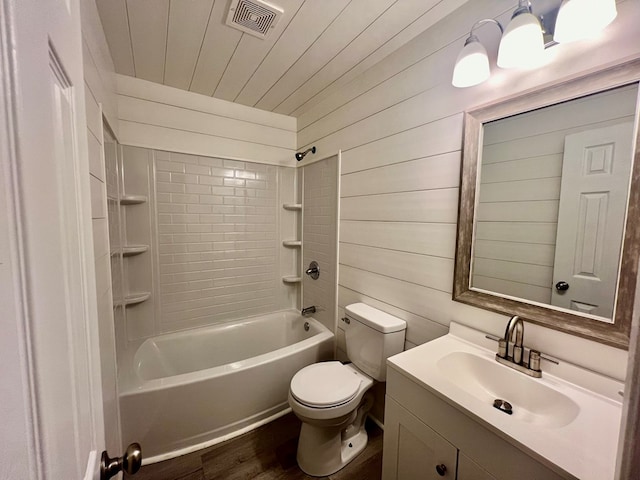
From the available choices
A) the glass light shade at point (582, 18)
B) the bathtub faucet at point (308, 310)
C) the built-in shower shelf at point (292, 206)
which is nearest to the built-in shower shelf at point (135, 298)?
the bathtub faucet at point (308, 310)

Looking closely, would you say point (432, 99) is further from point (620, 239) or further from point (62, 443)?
point (62, 443)

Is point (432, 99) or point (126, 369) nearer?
point (432, 99)

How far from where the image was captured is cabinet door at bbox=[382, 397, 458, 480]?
900 millimetres

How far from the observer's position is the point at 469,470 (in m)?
0.83

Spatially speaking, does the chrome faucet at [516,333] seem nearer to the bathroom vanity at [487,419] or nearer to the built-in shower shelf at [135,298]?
the bathroom vanity at [487,419]

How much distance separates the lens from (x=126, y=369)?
1.66 meters

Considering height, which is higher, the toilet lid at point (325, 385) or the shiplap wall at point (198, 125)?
the shiplap wall at point (198, 125)

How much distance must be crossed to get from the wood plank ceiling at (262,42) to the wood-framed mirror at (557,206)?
2.24 ft

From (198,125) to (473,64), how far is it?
2.01 m

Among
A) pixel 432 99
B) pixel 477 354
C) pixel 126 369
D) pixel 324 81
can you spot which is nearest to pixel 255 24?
pixel 324 81

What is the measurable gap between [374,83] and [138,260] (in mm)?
2180

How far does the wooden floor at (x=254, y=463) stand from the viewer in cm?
144

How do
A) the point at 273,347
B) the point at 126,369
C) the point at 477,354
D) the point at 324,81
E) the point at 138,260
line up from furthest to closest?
the point at 273,347 → the point at 138,260 → the point at 324,81 → the point at 126,369 → the point at 477,354

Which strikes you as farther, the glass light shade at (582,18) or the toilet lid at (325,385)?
the toilet lid at (325,385)
